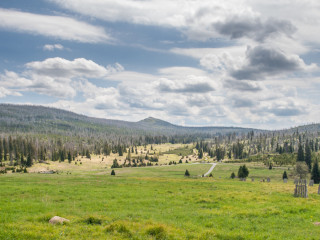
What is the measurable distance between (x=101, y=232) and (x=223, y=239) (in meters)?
6.73

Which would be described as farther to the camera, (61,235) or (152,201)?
(152,201)

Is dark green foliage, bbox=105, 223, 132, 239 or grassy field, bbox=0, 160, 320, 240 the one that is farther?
dark green foliage, bbox=105, 223, 132, 239

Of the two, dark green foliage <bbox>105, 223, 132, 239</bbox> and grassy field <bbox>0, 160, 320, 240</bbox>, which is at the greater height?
dark green foliage <bbox>105, 223, 132, 239</bbox>

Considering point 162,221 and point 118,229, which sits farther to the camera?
point 162,221

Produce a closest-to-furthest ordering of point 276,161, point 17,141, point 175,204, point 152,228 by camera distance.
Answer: point 152,228, point 175,204, point 276,161, point 17,141

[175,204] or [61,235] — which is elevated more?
[61,235]

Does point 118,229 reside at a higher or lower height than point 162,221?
higher

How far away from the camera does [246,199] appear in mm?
27562

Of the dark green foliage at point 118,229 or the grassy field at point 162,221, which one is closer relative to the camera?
the grassy field at point 162,221

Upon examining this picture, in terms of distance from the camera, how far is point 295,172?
8262 centimetres

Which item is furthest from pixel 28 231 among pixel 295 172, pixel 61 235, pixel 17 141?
pixel 17 141

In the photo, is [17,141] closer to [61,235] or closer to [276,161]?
[276,161]

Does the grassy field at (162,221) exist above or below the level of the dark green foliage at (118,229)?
below

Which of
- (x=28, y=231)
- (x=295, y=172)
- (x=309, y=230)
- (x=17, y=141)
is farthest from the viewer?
(x=17, y=141)
